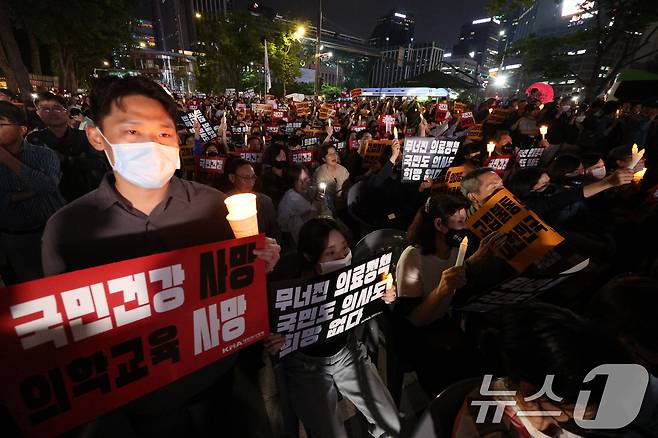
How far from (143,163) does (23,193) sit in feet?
7.66

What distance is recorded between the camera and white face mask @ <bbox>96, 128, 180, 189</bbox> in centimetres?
166

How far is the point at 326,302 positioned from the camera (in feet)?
6.67

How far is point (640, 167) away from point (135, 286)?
257 inches

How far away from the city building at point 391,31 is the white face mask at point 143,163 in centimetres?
18410

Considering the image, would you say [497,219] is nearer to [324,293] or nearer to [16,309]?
[324,293]

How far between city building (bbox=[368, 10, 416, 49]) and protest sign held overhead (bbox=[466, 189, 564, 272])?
182m

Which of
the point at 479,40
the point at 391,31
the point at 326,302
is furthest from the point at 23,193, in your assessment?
the point at 479,40

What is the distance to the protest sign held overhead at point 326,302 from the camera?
1878mm

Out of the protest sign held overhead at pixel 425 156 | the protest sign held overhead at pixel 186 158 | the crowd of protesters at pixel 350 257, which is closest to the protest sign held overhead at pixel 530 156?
the crowd of protesters at pixel 350 257

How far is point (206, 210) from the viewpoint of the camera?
1852 millimetres

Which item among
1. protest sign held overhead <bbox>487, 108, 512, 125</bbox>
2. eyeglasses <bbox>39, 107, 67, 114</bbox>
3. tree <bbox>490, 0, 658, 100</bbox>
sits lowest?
eyeglasses <bbox>39, 107, 67, 114</bbox>

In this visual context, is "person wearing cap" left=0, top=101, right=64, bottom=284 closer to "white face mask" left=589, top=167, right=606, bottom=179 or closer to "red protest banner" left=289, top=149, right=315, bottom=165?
"red protest banner" left=289, top=149, right=315, bottom=165

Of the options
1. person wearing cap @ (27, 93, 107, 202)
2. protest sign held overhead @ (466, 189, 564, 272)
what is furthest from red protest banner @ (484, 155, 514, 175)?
person wearing cap @ (27, 93, 107, 202)

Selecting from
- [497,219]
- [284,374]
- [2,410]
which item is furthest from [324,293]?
[497,219]
